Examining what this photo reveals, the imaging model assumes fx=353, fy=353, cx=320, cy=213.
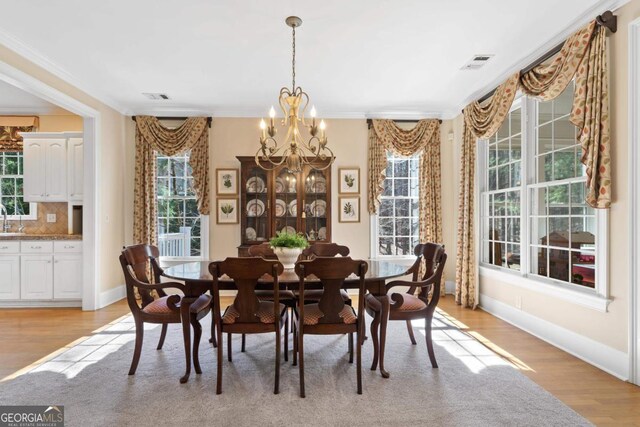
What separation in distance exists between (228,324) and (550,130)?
140 inches

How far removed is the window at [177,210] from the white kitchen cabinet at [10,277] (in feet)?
5.67

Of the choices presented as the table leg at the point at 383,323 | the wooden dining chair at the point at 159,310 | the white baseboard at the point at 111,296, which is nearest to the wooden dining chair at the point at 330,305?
the table leg at the point at 383,323

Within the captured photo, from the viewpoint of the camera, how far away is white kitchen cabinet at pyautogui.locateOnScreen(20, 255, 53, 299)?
15.2 ft

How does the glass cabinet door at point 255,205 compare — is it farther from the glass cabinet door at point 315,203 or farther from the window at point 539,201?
the window at point 539,201

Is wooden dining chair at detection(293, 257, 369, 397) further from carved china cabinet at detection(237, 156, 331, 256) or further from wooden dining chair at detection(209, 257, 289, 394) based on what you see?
carved china cabinet at detection(237, 156, 331, 256)

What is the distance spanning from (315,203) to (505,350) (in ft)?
9.75

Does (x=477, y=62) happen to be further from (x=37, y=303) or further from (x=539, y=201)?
(x=37, y=303)

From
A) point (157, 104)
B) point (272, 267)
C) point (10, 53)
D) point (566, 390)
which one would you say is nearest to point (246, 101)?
point (157, 104)

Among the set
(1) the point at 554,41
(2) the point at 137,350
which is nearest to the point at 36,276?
(2) the point at 137,350

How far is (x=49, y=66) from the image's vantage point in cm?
382

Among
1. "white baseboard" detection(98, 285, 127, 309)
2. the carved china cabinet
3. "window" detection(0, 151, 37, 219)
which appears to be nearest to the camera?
"white baseboard" detection(98, 285, 127, 309)

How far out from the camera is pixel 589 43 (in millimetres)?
2795

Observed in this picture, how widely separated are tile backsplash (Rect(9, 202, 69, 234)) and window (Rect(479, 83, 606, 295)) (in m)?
6.03

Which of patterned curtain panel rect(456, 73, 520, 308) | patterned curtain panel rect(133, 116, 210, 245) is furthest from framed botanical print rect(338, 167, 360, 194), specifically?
patterned curtain panel rect(133, 116, 210, 245)
